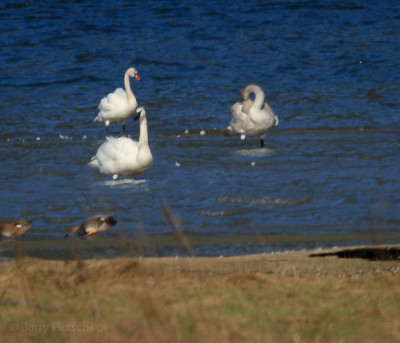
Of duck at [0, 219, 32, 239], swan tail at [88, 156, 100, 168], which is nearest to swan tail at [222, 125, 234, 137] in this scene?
swan tail at [88, 156, 100, 168]

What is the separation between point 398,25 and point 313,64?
542 centimetres

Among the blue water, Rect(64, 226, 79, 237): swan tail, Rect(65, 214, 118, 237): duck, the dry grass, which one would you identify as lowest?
the blue water

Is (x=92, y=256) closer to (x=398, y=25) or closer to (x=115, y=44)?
(x=115, y=44)

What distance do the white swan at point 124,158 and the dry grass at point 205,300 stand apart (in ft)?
16.1

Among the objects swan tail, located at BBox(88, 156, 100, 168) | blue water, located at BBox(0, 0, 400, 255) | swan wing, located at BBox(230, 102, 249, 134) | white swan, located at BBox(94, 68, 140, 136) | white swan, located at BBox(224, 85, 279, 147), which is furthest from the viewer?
white swan, located at BBox(94, 68, 140, 136)

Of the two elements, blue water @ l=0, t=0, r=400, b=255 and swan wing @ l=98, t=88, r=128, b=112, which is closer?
blue water @ l=0, t=0, r=400, b=255

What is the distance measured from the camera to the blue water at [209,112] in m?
8.55

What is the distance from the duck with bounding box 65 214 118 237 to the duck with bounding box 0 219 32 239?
35 centimetres

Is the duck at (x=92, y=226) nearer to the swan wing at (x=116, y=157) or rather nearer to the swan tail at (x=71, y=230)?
the swan tail at (x=71, y=230)

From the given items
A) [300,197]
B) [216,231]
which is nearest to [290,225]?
[216,231]

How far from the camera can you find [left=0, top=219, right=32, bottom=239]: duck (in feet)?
23.5

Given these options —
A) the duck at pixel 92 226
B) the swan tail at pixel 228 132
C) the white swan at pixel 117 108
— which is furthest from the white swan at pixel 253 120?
the duck at pixel 92 226

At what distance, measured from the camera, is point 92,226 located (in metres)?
7.28

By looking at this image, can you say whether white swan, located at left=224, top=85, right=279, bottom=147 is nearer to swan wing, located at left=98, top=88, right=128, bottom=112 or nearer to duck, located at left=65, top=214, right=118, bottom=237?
swan wing, located at left=98, top=88, right=128, bottom=112
